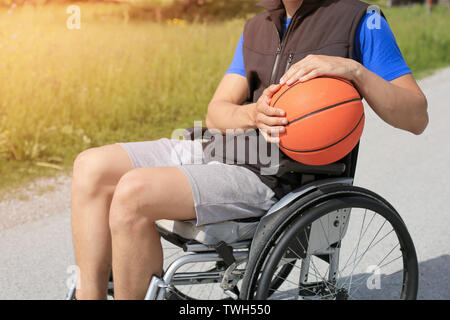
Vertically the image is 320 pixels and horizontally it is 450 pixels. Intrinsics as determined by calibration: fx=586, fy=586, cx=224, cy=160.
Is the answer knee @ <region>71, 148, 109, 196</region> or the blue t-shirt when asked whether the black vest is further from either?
knee @ <region>71, 148, 109, 196</region>

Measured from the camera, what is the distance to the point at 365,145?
5.27m

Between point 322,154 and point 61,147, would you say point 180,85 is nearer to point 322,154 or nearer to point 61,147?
point 61,147

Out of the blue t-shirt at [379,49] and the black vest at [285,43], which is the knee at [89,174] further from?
the blue t-shirt at [379,49]

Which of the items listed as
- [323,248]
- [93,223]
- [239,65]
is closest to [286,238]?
[323,248]

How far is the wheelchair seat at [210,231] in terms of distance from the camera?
78.8 inches

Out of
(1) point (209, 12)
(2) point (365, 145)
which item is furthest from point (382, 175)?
(1) point (209, 12)

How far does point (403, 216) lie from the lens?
375 centimetres

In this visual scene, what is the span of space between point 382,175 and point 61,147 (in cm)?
258

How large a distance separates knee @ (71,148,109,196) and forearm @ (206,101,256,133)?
0.47 m

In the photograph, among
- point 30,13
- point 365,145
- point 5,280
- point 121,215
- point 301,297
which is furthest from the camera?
point 30,13

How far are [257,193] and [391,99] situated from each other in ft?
1.85

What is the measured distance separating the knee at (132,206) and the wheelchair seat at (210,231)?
17 cm
